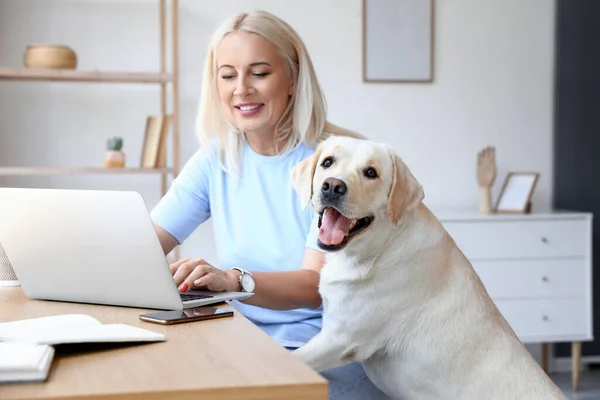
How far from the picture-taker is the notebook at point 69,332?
0.94 metres

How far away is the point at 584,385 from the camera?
12.8ft

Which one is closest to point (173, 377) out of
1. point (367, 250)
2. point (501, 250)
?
point (367, 250)

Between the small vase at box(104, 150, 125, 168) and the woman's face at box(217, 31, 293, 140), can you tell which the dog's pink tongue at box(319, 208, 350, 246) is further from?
the small vase at box(104, 150, 125, 168)

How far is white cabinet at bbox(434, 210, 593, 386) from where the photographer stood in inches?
146

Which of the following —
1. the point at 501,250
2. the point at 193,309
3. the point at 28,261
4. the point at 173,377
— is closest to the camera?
the point at 173,377

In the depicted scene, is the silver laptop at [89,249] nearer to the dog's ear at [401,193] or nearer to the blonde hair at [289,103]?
the dog's ear at [401,193]

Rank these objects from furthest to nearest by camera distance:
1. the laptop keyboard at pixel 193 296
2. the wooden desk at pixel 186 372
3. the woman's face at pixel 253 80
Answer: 1. the woman's face at pixel 253 80
2. the laptop keyboard at pixel 193 296
3. the wooden desk at pixel 186 372

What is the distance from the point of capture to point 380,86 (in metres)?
4.14

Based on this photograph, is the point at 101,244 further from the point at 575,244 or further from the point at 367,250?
the point at 575,244

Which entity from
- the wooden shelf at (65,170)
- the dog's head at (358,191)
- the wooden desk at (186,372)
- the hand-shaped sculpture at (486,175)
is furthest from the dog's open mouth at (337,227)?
the hand-shaped sculpture at (486,175)

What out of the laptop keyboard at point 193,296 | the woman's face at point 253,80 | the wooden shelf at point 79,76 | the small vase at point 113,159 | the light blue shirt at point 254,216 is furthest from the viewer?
the small vase at point 113,159

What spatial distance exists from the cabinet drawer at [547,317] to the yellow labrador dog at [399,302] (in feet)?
7.36

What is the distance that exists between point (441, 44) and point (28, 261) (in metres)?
3.16

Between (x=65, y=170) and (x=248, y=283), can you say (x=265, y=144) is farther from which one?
(x=65, y=170)
